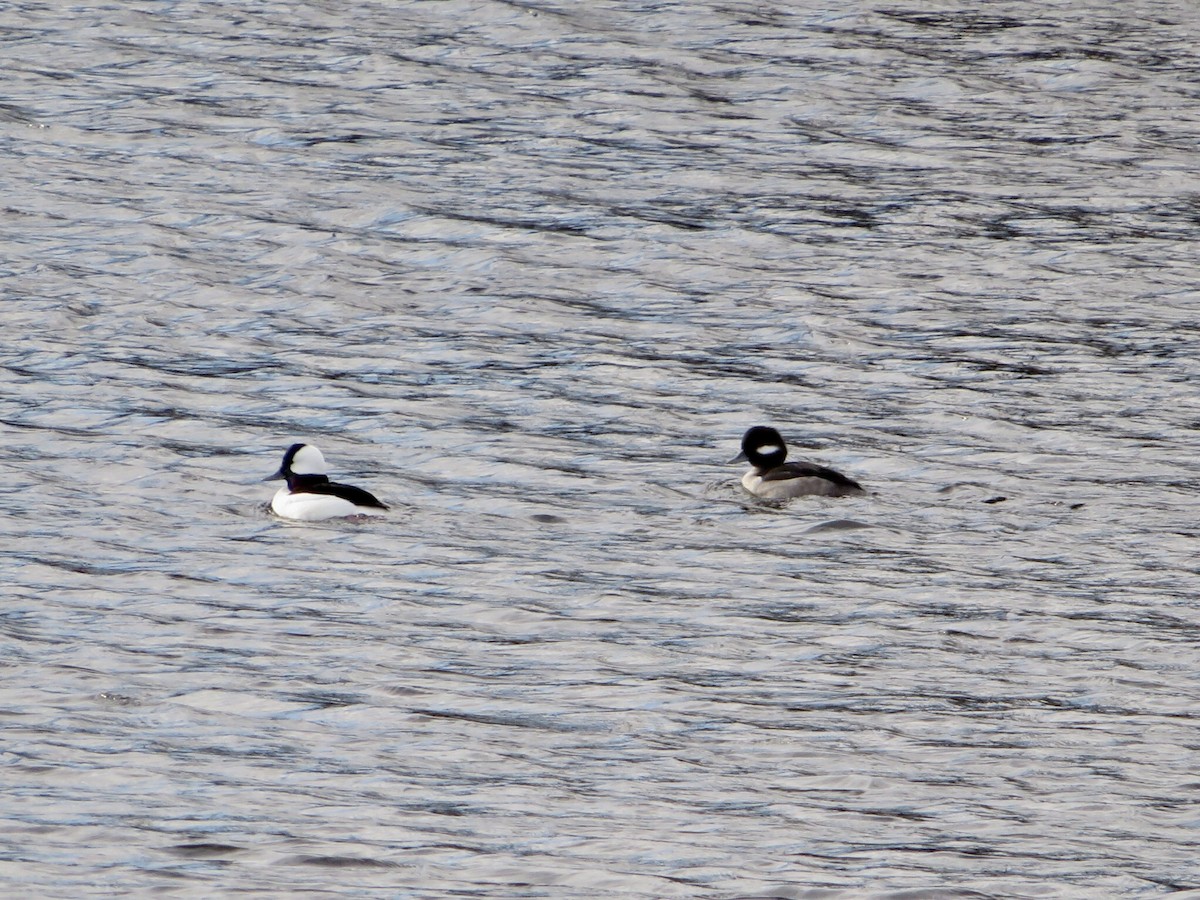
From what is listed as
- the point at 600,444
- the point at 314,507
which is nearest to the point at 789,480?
the point at 600,444

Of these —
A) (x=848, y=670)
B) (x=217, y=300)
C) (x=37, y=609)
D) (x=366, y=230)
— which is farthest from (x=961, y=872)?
(x=366, y=230)

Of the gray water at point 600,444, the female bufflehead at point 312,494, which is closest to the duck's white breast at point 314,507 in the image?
the female bufflehead at point 312,494

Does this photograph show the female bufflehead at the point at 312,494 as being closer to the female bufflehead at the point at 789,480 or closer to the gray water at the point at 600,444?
the gray water at the point at 600,444

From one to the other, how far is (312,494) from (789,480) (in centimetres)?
366

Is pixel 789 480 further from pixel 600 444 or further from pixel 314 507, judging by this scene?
pixel 314 507

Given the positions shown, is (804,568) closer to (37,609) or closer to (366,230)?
(37,609)

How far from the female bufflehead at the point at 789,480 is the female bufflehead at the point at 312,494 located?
9.59 feet

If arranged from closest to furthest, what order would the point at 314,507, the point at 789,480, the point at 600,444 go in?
the point at 314,507 → the point at 789,480 → the point at 600,444

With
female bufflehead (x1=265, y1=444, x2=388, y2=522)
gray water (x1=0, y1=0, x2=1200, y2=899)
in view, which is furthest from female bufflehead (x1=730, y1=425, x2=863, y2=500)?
female bufflehead (x1=265, y1=444, x2=388, y2=522)

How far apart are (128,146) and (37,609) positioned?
14.2 metres

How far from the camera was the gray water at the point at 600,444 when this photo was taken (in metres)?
11.7

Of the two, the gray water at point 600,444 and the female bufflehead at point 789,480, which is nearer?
the gray water at point 600,444

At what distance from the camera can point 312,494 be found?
664 inches

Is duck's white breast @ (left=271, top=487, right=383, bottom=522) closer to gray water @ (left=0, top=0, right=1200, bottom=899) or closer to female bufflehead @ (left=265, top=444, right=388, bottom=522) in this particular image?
female bufflehead @ (left=265, top=444, right=388, bottom=522)
